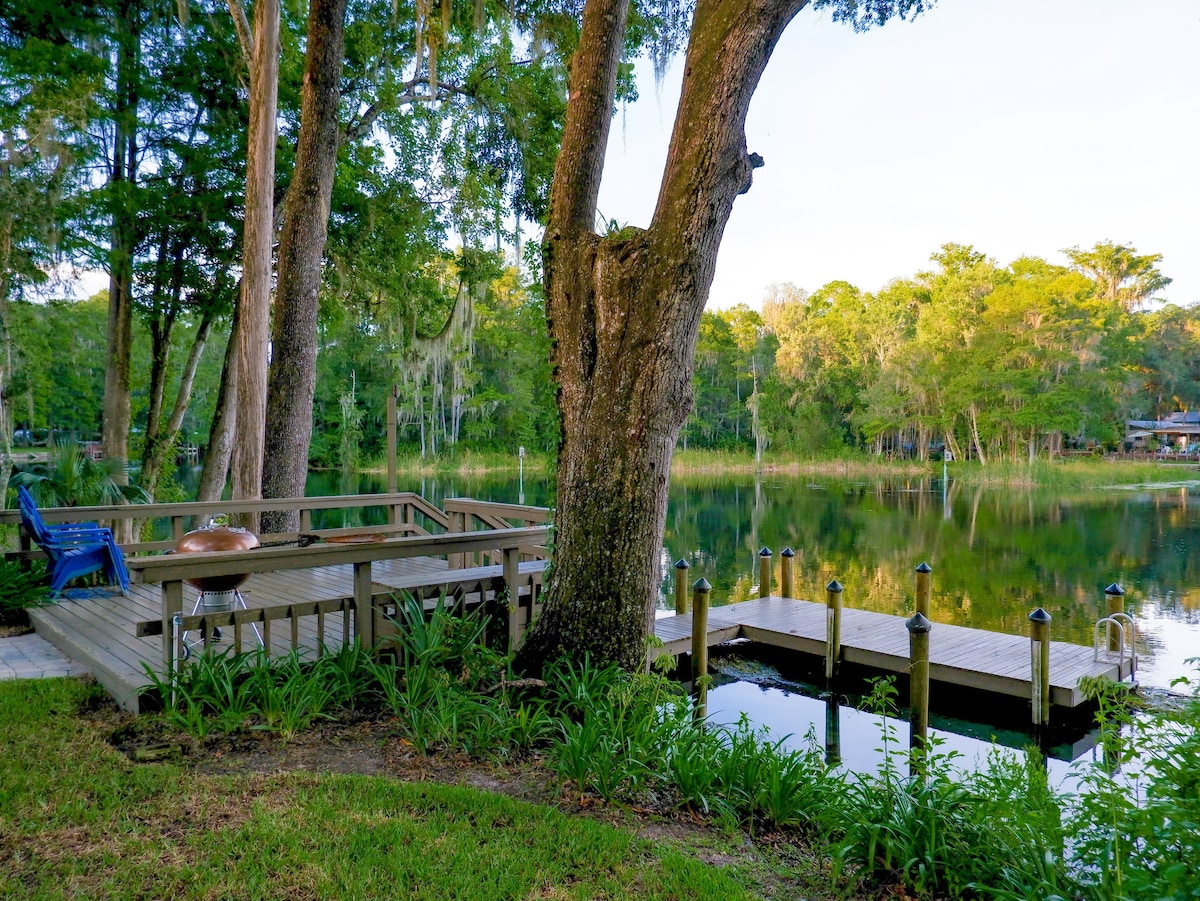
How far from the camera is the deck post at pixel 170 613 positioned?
3.58 metres

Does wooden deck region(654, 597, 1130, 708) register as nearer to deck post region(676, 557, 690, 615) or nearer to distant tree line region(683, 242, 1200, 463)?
deck post region(676, 557, 690, 615)

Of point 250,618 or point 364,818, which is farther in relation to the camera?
point 250,618

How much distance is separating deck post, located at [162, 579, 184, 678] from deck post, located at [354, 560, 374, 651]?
83 centimetres

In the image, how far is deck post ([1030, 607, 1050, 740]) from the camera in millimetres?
5746

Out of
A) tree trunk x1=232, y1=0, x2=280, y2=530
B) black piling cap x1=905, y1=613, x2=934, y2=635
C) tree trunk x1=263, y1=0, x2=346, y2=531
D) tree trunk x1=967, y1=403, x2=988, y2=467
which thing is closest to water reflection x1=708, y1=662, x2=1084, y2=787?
black piling cap x1=905, y1=613, x2=934, y2=635

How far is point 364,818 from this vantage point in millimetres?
2562

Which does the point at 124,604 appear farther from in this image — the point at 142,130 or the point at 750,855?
the point at 142,130

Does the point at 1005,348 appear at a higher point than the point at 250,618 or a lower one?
higher

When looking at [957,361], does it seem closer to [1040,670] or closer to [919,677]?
[1040,670]

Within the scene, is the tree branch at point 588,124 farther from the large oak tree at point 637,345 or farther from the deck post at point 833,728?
the deck post at point 833,728

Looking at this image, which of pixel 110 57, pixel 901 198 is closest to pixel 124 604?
pixel 110 57

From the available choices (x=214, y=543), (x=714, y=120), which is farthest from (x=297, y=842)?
(x=714, y=120)

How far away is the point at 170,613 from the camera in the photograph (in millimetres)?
3611

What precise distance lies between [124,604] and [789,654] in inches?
233
